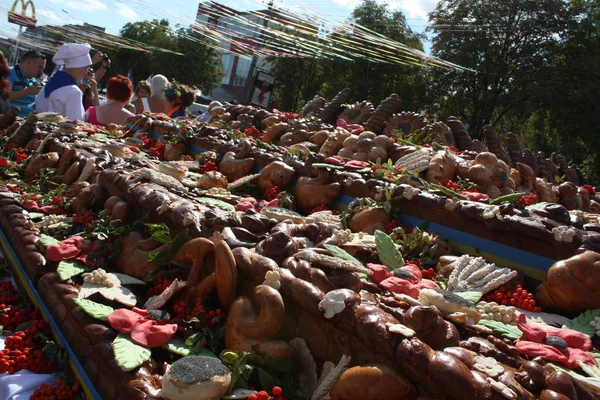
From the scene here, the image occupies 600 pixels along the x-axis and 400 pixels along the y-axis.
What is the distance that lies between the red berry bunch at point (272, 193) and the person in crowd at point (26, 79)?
4.45 m

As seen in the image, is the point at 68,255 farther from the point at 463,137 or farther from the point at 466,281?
the point at 463,137

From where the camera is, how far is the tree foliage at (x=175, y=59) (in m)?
23.8

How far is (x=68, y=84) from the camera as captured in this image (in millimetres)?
6086

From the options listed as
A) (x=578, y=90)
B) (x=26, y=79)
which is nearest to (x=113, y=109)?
(x=26, y=79)

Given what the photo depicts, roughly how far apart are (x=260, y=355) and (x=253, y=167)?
2387 mm

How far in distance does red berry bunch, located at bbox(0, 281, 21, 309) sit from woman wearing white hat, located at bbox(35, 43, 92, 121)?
3367mm

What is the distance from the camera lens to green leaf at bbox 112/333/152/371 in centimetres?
180

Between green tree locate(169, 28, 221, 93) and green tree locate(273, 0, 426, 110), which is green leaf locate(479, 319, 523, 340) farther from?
green tree locate(169, 28, 221, 93)

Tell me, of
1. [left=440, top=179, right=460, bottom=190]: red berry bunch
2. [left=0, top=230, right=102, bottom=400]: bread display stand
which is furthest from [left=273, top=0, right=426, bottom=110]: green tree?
[left=0, top=230, right=102, bottom=400]: bread display stand

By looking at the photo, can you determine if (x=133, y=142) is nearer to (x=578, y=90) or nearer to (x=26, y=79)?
(x=26, y=79)

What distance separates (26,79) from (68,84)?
166 centimetres

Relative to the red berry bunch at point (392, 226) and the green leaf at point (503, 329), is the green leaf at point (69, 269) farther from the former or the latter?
the green leaf at point (503, 329)

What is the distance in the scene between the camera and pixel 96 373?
193 cm

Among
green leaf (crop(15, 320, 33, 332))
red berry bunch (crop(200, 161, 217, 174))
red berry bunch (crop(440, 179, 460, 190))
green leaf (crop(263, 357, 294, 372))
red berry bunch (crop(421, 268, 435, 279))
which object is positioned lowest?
green leaf (crop(15, 320, 33, 332))
